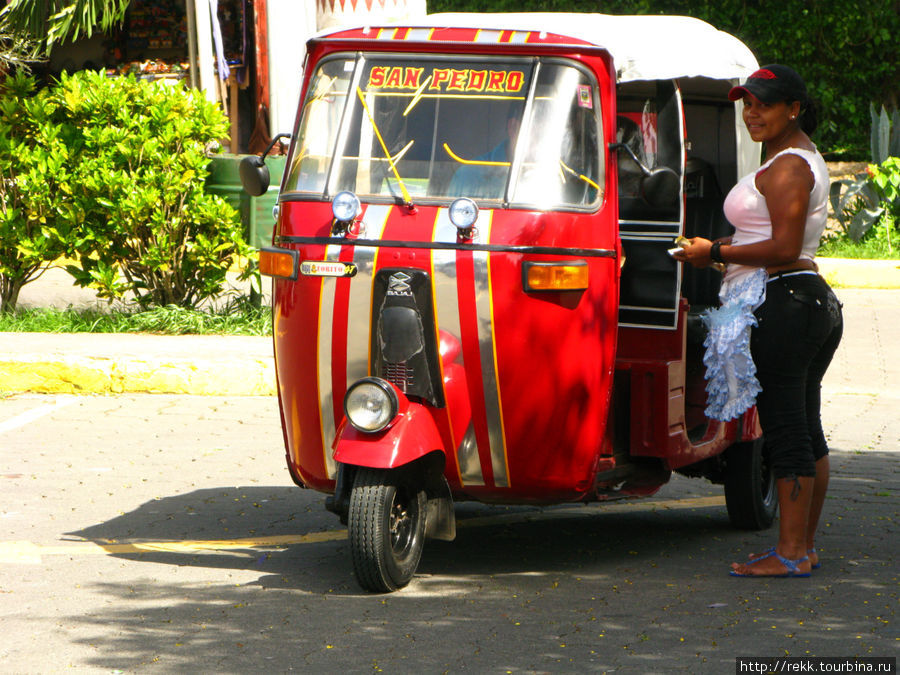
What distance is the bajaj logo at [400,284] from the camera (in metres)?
5.04

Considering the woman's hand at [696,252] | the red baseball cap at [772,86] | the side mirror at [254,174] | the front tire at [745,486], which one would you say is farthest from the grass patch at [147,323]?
the red baseball cap at [772,86]

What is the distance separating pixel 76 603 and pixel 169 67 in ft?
39.8

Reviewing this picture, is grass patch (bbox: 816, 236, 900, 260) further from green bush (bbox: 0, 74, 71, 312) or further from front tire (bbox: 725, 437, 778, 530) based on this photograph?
front tire (bbox: 725, 437, 778, 530)

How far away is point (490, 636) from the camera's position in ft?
15.1

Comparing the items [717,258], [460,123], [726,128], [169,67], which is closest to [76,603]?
[460,123]

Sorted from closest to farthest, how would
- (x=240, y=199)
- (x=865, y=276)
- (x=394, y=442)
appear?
(x=394, y=442)
(x=240, y=199)
(x=865, y=276)

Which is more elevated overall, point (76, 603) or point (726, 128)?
point (726, 128)

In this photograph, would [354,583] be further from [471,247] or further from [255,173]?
[255,173]

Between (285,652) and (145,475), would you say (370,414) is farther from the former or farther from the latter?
(145,475)

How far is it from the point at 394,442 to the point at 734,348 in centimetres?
144

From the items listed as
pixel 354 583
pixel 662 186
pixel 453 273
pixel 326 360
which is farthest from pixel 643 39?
pixel 354 583

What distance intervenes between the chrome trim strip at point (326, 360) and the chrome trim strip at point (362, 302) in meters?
0.08

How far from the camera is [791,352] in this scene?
5.23 meters

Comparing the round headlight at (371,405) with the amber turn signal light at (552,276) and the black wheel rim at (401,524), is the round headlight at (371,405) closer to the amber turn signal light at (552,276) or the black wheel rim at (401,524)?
the black wheel rim at (401,524)
